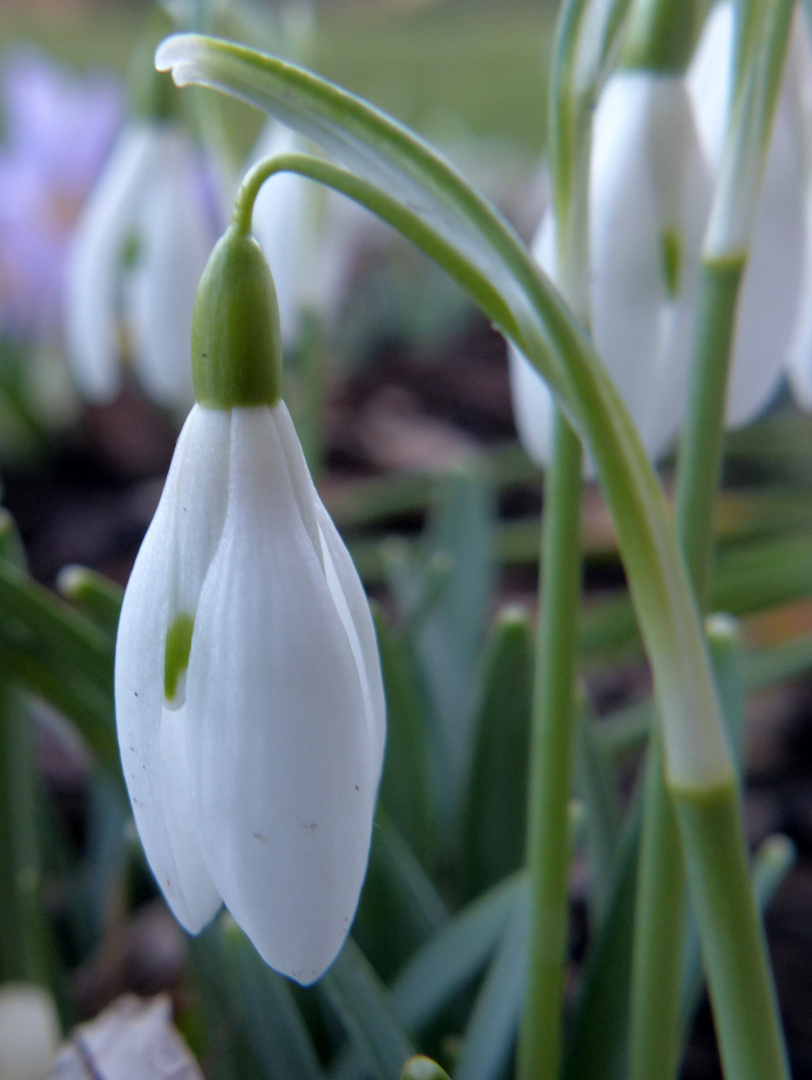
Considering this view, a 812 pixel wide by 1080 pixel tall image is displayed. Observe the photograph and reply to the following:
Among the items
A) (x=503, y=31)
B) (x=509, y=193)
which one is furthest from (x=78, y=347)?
(x=503, y=31)

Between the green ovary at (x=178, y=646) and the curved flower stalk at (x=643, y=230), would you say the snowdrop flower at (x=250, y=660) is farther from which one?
the curved flower stalk at (x=643, y=230)

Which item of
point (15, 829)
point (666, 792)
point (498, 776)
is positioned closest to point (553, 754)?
point (666, 792)

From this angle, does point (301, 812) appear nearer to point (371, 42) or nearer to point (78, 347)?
point (78, 347)

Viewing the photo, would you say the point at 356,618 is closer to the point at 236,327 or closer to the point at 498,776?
the point at 236,327

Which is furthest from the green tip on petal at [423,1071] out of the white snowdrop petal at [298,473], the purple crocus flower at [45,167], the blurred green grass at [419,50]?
the blurred green grass at [419,50]

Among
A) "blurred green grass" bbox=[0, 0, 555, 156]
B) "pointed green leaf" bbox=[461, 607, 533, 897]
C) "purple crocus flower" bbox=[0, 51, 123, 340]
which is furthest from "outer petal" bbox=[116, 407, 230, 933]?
"blurred green grass" bbox=[0, 0, 555, 156]

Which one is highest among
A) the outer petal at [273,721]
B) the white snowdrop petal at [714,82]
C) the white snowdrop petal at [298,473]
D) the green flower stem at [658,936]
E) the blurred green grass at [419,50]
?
the blurred green grass at [419,50]

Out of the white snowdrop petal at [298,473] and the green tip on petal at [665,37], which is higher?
the green tip on petal at [665,37]
